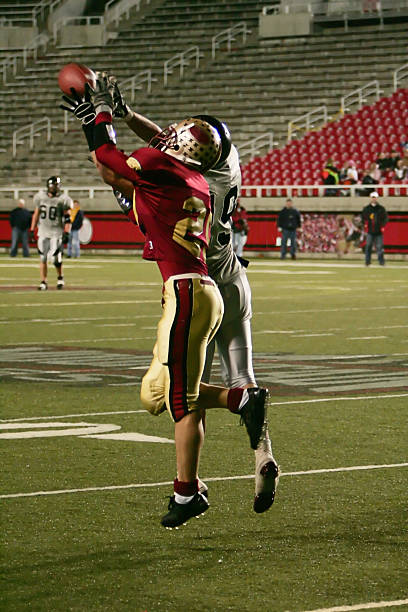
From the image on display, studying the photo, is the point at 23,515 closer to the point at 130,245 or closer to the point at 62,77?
the point at 62,77

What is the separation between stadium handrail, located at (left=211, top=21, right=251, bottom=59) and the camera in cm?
5184

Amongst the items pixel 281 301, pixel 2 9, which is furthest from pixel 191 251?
pixel 2 9

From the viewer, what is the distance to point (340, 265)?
3688cm

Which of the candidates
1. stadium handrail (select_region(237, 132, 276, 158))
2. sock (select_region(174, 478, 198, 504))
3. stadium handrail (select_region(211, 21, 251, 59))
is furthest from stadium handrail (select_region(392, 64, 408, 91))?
sock (select_region(174, 478, 198, 504))

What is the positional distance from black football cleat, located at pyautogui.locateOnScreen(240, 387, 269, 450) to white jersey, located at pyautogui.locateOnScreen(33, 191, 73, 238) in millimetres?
19268

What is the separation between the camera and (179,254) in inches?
266

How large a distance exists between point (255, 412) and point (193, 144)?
1.29m

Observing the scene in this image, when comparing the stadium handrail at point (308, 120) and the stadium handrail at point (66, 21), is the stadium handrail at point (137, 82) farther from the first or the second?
the stadium handrail at point (308, 120)

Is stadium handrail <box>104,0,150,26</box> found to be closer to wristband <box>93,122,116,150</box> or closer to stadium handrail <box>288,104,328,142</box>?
stadium handrail <box>288,104,328,142</box>

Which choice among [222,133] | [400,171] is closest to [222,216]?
[222,133]

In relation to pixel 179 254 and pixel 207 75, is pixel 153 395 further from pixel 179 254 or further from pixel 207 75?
pixel 207 75

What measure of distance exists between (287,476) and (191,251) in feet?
6.08

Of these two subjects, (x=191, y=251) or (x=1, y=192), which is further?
(x=1, y=192)

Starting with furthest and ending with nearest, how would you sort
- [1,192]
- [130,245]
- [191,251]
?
[1,192]
[130,245]
[191,251]
